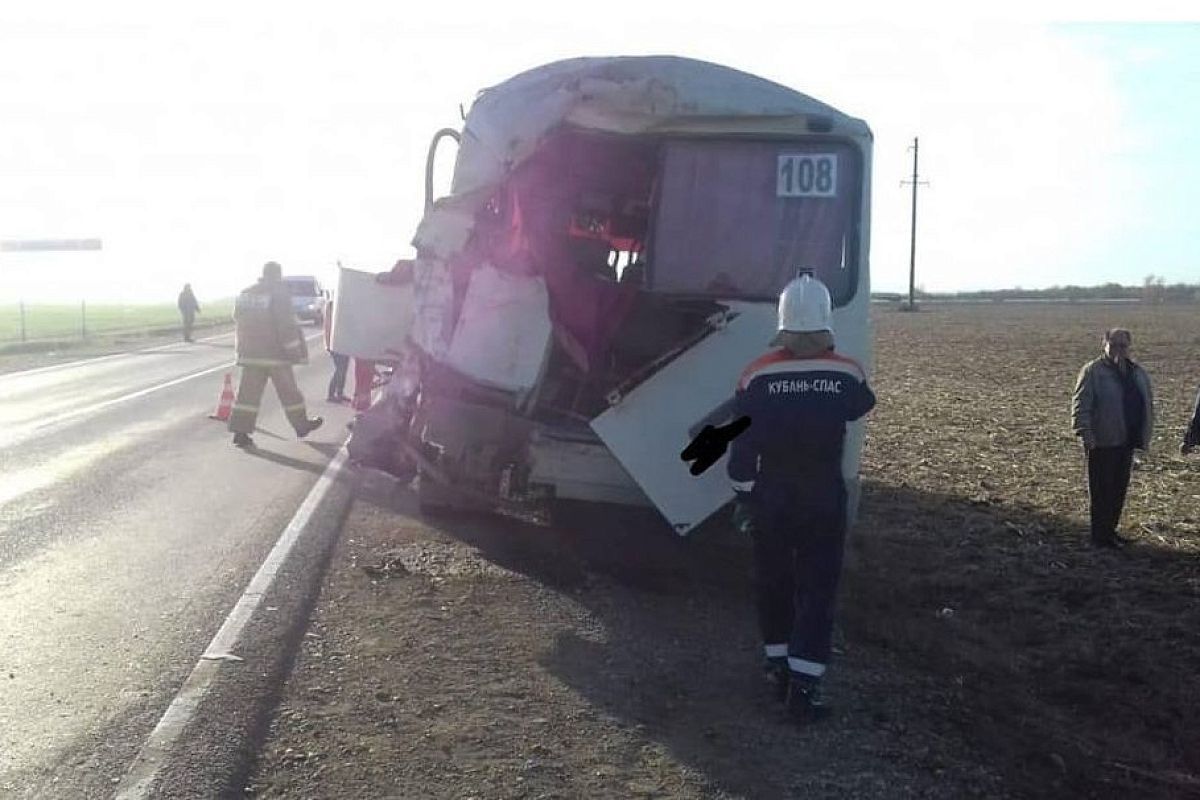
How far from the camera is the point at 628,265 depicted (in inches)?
316

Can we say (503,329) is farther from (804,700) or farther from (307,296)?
(307,296)

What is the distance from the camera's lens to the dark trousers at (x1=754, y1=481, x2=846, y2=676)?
17.2ft

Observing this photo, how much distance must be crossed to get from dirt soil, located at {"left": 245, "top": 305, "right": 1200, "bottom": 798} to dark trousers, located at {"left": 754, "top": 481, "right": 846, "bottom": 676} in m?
0.32

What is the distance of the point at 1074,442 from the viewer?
13.8 meters

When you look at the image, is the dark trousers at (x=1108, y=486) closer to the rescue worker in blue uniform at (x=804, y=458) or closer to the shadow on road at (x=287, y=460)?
the rescue worker in blue uniform at (x=804, y=458)

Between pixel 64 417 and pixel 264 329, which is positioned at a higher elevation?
pixel 264 329

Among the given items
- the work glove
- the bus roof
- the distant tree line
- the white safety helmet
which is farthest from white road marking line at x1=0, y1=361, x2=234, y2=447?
the distant tree line

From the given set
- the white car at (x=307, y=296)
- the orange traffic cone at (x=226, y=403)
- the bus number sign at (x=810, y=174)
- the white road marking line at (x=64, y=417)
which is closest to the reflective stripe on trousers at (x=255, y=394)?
the orange traffic cone at (x=226, y=403)

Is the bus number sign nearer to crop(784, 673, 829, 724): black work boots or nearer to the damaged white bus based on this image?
the damaged white bus

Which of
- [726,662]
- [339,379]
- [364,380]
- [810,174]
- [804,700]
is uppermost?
[810,174]

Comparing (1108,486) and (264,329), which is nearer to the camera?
(1108,486)

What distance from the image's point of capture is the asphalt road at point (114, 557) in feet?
16.2

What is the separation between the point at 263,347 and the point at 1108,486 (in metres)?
8.39

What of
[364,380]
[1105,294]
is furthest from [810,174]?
[1105,294]
